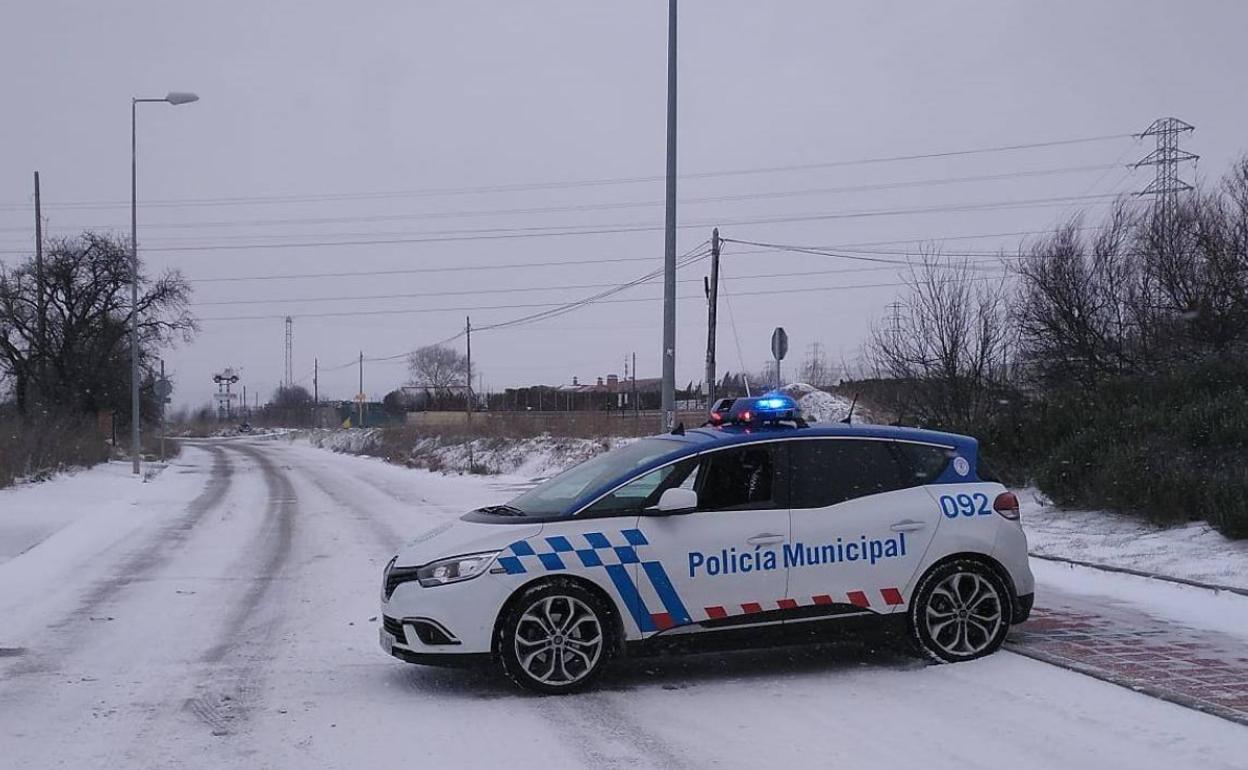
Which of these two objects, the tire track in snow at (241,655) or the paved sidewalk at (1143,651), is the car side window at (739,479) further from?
the tire track in snow at (241,655)

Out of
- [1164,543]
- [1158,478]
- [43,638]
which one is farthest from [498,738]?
[1158,478]

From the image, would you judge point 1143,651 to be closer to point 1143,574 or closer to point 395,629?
point 1143,574

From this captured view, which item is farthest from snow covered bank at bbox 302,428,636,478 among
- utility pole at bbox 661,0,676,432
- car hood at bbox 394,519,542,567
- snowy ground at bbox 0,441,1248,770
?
car hood at bbox 394,519,542,567

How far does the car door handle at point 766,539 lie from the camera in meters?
7.10

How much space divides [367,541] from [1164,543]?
32.6 ft

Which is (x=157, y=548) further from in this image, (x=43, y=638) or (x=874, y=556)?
(x=874, y=556)

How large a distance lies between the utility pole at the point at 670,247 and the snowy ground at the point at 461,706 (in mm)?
7325

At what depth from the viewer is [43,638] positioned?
8.75 metres

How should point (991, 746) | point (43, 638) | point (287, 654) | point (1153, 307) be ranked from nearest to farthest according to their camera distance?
point (991, 746) < point (287, 654) < point (43, 638) < point (1153, 307)

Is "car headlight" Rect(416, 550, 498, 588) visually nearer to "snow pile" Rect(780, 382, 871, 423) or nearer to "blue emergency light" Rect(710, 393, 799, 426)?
"blue emergency light" Rect(710, 393, 799, 426)

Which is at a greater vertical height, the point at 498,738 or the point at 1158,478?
the point at 1158,478

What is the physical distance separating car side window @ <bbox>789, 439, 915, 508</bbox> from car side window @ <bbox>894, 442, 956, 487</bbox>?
0.06 metres

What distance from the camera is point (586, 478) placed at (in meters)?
7.71

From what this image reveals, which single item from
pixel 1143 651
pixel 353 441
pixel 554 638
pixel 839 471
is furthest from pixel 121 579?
pixel 353 441
